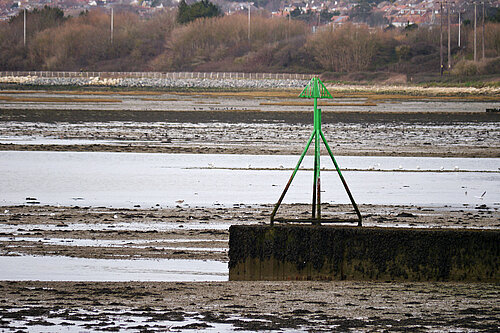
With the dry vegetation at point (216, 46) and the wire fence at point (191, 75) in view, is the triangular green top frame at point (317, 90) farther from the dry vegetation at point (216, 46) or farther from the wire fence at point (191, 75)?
the wire fence at point (191, 75)

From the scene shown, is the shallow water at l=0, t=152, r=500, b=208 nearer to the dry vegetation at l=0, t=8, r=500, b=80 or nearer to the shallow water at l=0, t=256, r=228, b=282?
the shallow water at l=0, t=256, r=228, b=282

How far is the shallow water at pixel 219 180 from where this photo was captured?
1794 centimetres

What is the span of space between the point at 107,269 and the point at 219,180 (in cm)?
995

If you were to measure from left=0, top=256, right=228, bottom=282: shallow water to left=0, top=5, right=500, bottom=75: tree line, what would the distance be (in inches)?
4255

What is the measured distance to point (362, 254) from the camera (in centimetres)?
1095

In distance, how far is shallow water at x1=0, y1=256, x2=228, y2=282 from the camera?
10.9 meters

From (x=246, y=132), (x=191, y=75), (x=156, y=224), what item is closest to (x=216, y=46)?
(x=191, y=75)

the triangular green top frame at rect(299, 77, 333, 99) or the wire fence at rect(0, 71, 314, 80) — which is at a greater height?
the triangular green top frame at rect(299, 77, 333, 99)

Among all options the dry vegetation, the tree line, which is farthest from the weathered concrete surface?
the dry vegetation

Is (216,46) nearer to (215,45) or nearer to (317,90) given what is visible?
(215,45)

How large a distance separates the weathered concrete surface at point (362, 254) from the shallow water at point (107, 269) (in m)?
0.52

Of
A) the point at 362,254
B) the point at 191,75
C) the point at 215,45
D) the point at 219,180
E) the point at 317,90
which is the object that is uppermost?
the point at 215,45

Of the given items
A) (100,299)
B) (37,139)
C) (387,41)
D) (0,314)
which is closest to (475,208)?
(100,299)

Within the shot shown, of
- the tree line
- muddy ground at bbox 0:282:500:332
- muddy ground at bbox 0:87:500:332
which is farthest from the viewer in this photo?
the tree line
